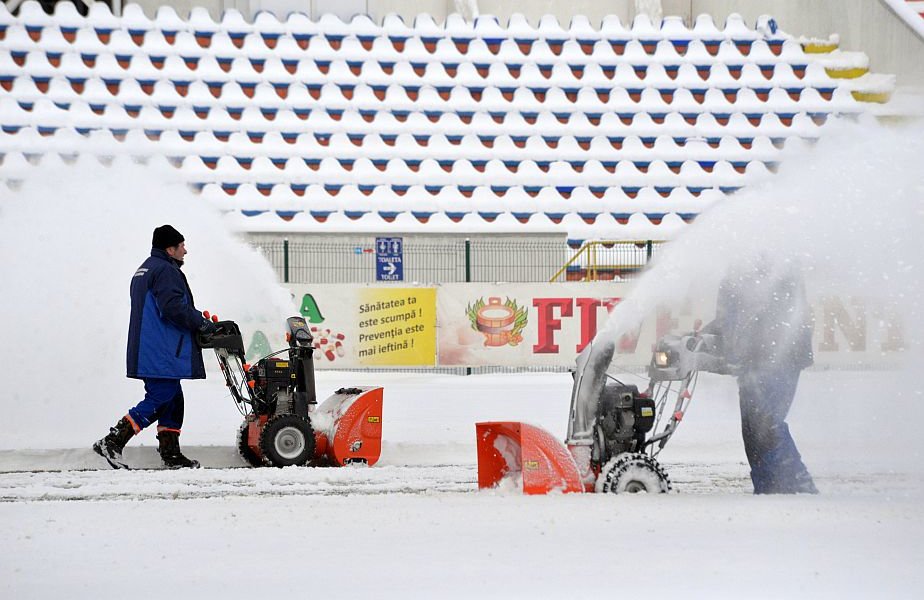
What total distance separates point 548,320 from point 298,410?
10586mm

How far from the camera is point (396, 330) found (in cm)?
1809

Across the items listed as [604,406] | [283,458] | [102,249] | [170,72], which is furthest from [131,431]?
[170,72]

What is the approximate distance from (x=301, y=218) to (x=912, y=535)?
60.3ft

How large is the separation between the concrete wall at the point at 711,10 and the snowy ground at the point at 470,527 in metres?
20.9

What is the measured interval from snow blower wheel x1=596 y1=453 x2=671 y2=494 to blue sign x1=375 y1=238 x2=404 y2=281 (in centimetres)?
1282

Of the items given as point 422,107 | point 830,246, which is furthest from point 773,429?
point 422,107

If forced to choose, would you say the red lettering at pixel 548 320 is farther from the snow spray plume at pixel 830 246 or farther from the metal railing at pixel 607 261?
the snow spray plume at pixel 830 246

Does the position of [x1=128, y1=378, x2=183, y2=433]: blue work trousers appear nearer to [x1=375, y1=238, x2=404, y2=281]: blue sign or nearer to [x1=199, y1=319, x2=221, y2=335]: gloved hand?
[x1=199, y1=319, x2=221, y2=335]: gloved hand

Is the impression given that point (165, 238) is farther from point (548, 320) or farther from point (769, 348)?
point (548, 320)

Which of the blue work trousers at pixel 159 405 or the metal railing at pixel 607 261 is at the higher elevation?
the metal railing at pixel 607 261

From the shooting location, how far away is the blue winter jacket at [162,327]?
7852mm

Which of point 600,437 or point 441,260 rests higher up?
point 441,260

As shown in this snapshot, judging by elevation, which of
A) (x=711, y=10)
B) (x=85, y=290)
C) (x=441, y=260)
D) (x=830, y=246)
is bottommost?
(x=830, y=246)

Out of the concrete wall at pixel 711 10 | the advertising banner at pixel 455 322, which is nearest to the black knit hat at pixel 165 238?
the advertising banner at pixel 455 322
